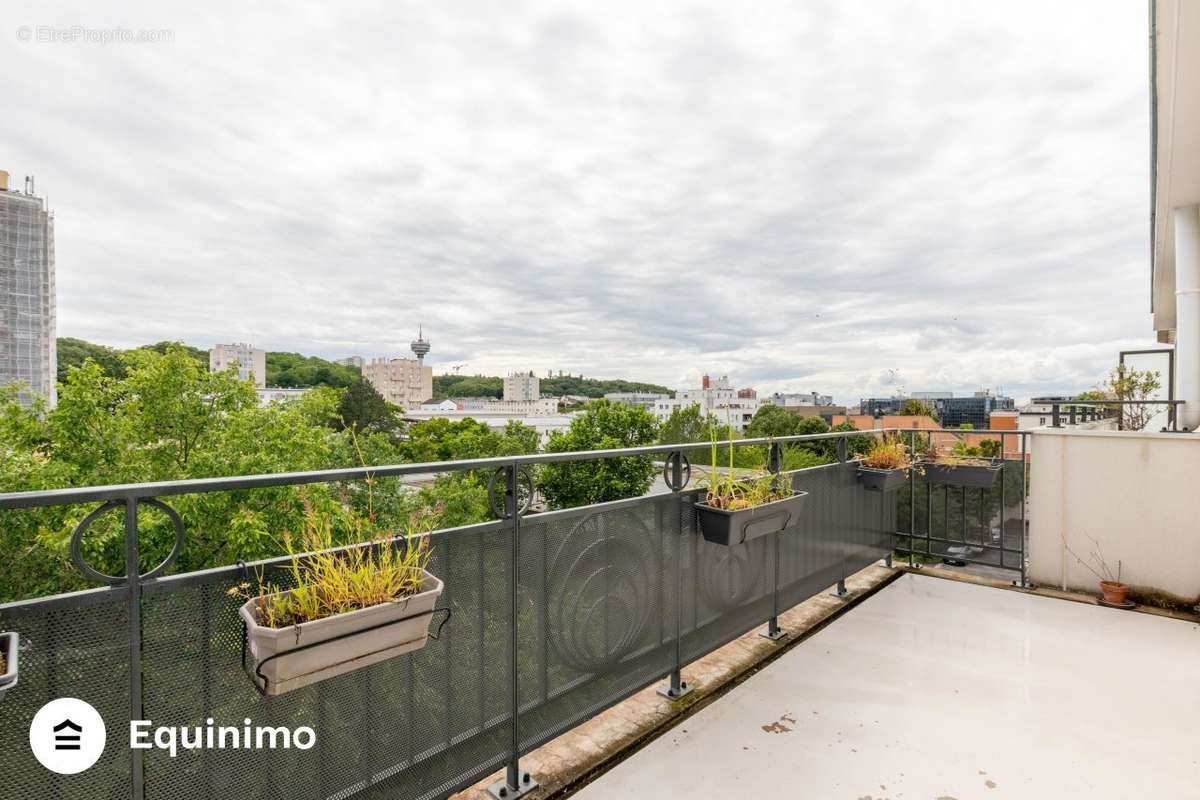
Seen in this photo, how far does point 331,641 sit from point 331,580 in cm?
13

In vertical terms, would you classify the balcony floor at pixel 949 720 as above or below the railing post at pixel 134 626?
below

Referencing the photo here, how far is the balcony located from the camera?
1051 millimetres

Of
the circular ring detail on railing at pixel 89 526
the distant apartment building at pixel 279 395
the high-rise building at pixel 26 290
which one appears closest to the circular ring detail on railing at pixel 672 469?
the circular ring detail on railing at pixel 89 526

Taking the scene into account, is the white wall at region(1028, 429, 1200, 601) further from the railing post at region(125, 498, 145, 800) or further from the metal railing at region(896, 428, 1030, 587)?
the railing post at region(125, 498, 145, 800)

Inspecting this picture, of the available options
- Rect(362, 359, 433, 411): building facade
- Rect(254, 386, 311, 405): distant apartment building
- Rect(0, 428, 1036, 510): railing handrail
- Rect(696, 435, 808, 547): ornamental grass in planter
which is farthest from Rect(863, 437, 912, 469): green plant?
Rect(362, 359, 433, 411): building facade

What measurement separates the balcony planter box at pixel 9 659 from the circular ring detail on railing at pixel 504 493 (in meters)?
0.95

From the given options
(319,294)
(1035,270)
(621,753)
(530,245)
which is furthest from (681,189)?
(319,294)

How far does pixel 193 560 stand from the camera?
13062 mm

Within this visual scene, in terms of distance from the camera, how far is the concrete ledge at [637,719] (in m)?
1.80

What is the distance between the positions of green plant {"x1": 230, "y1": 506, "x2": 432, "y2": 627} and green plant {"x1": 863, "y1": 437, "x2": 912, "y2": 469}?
304cm

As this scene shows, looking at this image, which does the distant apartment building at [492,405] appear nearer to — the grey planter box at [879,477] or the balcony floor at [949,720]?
the grey planter box at [879,477]

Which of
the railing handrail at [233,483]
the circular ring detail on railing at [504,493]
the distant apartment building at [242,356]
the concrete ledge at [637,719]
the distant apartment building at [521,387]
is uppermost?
the distant apartment building at [242,356]

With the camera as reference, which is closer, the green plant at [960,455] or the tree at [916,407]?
the green plant at [960,455]

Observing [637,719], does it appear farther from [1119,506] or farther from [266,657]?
[1119,506]
